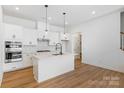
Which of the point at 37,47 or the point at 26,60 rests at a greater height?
the point at 37,47

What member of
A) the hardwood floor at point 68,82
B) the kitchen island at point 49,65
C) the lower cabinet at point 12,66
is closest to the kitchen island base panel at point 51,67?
the kitchen island at point 49,65

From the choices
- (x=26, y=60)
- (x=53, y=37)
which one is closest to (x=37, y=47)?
(x=26, y=60)

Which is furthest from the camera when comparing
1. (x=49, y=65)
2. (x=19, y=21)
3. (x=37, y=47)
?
(x=37, y=47)

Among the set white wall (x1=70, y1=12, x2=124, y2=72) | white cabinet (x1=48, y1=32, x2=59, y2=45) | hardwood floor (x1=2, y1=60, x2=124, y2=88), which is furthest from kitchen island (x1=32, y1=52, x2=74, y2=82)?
white cabinet (x1=48, y1=32, x2=59, y2=45)

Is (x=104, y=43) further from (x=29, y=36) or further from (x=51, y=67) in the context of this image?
(x=29, y=36)

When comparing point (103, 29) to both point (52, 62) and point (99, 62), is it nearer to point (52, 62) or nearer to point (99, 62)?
point (99, 62)

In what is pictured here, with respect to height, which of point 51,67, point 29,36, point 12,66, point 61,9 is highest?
point 61,9

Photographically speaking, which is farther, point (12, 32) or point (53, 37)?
point (53, 37)

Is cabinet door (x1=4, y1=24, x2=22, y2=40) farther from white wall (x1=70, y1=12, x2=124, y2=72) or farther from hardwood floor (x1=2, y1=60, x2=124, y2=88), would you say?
white wall (x1=70, y1=12, x2=124, y2=72)

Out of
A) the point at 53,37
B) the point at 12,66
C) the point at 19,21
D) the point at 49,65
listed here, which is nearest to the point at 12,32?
the point at 19,21

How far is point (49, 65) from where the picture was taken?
3.17m

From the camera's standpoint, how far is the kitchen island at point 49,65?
290 centimetres

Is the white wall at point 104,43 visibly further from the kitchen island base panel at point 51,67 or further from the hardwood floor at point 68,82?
the kitchen island base panel at point 51,67

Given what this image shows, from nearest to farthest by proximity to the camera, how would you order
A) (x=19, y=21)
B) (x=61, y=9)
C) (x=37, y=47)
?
(x=61, y=9) < (x=19, y=21) < (x=37, y=47)
